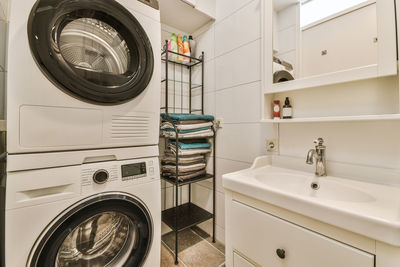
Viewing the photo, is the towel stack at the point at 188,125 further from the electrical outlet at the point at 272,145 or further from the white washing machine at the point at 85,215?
the electrical outlet at the point at 272,145

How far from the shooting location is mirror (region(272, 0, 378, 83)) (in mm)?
760

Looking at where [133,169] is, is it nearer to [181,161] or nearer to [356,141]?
[181,161]

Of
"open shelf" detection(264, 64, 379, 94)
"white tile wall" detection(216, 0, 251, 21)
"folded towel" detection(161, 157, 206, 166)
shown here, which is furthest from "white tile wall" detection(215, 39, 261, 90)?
"folded towel" detection(161, 157, 206, 166)

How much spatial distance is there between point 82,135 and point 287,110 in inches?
43.7

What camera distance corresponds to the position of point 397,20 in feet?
2.20

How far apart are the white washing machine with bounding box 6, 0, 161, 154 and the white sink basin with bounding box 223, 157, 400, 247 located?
0.66m

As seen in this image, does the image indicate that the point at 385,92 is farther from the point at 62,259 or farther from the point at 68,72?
the point at 62,259

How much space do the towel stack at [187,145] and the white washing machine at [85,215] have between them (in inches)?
13.4

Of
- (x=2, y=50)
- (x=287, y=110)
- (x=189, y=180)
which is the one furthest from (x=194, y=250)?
(x=2, y=50)

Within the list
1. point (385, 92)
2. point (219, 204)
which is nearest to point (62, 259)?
point (219, 204)

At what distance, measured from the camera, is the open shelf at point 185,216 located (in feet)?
4.36

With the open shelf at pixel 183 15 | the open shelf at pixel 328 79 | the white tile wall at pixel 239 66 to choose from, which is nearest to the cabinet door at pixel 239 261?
the open shelf at pixel 328 79

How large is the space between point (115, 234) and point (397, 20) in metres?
1.66

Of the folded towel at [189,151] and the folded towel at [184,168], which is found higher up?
the folded towel at [189,151]
